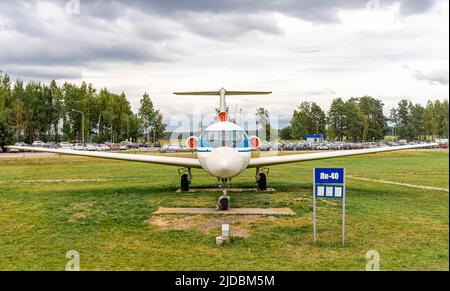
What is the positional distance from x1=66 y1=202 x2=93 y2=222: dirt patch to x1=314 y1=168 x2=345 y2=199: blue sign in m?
7.37

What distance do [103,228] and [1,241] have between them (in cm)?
249

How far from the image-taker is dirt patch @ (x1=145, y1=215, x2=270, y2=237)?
11305mm

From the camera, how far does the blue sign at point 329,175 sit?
9.74m

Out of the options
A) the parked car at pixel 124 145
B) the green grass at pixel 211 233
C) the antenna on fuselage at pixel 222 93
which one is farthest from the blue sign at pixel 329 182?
the parked car at pixel 124 145

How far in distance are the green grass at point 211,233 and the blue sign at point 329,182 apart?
1165 mm

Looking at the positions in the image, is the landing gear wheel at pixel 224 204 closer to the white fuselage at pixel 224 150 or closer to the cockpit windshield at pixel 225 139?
the white fuselage at pixel 224 150

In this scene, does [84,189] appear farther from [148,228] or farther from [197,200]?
[148,228]

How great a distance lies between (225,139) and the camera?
14891 mm

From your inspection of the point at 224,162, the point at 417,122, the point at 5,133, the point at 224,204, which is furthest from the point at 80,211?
the point at 417,122

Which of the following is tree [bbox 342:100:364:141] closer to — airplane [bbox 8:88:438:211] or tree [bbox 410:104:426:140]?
tree [bbox 410:104:426:140]

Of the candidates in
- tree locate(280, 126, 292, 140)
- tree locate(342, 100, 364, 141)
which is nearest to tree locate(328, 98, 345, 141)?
tree locate(342, 100, 364, 141)

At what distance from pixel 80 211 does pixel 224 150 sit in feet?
17.8
